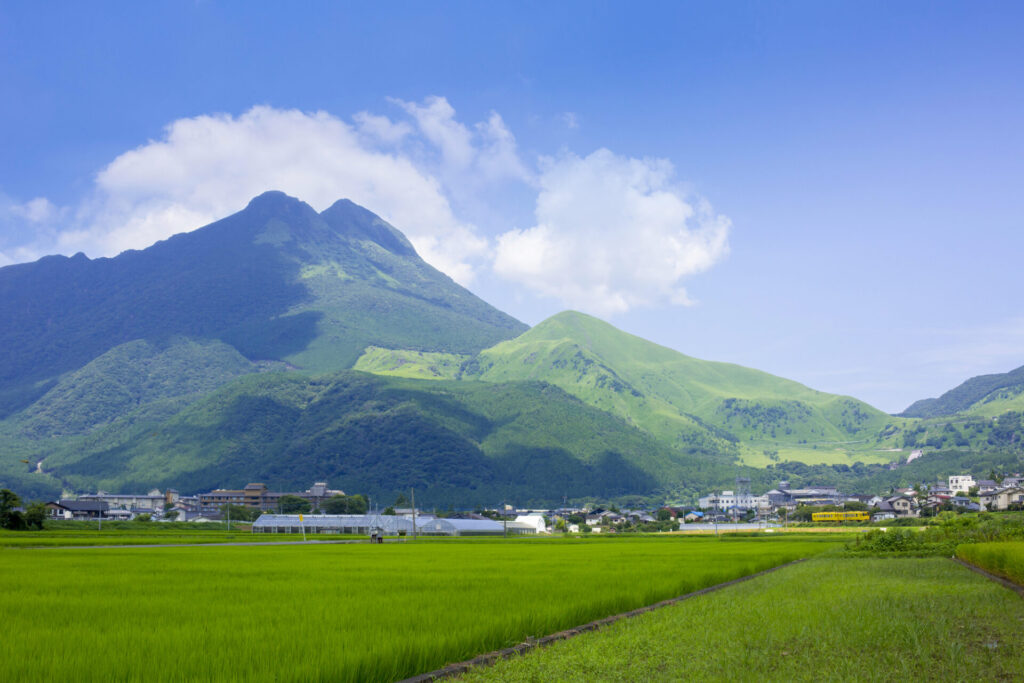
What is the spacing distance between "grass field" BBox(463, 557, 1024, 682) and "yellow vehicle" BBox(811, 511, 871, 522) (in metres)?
96.6

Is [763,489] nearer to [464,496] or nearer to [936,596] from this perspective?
[464,496]

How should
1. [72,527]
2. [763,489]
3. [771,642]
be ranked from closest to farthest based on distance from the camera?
[771,642] → [72,527] → [763,489]

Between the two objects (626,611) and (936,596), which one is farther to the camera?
(936,596)

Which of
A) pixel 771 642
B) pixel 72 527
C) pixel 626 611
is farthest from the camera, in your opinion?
pixel 72 527

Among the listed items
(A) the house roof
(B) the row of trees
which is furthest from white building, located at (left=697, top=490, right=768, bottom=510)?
(B) the row of trees

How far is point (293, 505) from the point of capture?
4921 inches

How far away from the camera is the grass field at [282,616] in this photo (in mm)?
7215

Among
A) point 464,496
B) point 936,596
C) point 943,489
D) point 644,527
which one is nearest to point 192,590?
point 936,596

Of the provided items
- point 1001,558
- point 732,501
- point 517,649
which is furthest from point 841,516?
point 517,649

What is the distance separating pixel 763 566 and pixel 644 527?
8490cm

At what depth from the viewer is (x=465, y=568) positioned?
68.1 feet

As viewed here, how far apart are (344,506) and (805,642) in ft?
399

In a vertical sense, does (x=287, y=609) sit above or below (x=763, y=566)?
above

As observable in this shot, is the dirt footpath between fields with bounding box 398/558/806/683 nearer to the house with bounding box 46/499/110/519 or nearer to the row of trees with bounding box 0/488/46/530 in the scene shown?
the row of trees with bounding box 0/488/46/530
